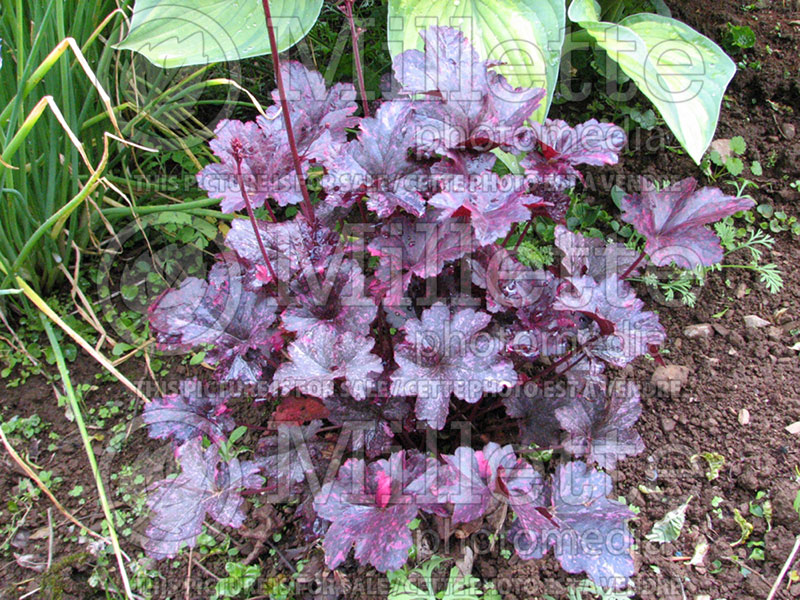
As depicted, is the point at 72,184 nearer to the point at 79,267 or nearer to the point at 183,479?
the point at 79,267

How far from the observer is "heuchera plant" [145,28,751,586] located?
0.93 meters

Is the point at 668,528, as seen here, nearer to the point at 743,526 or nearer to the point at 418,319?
the point at 743,526

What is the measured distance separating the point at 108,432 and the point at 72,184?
0.58 metres

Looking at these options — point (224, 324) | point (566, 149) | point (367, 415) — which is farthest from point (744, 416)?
point (224, 324)

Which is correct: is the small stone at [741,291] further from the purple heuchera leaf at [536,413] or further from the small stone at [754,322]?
the purple heuchera leaf at [536,413]

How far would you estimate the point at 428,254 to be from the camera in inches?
38.7

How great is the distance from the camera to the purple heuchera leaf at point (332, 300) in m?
0.99

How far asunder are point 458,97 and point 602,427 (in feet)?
1.99

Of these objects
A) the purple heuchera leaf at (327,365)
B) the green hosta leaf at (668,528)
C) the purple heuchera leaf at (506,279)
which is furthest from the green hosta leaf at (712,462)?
the purple heuchera leaf at (327,365)

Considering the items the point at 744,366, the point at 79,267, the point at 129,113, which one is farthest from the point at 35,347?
the point at 744,366

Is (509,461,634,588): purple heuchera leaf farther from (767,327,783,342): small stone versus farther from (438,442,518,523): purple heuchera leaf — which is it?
(767,327,783,342): small stone

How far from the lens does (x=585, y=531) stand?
0.97 m

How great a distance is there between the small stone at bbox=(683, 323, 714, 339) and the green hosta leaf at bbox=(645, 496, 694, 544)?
470 mm

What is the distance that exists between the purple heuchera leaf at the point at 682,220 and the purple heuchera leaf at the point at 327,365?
19.9 inches
